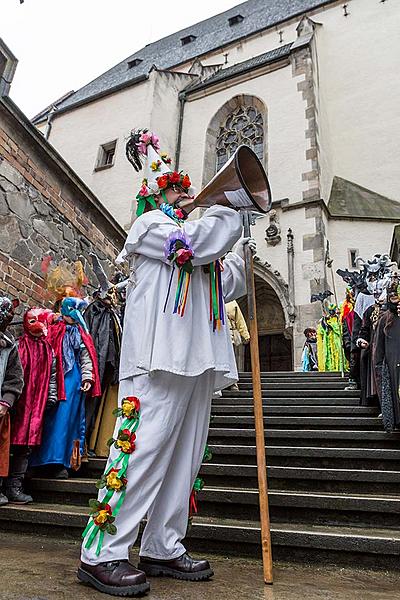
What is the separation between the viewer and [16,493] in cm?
328

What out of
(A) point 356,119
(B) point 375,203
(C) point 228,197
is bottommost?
(C) point 228,197

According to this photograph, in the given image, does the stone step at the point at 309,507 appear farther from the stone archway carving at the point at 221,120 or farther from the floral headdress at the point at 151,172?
the stone archway carving at the point at 221,120

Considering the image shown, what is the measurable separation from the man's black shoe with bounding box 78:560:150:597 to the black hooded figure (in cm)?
232

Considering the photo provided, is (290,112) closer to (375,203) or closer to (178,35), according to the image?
(375,203)

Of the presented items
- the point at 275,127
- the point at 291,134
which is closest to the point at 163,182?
the point at 291,134

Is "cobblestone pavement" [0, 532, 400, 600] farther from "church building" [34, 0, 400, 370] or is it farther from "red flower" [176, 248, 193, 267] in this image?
"church building" [34, 0, 400, 370]

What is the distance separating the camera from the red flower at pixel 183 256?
2051 millimetres

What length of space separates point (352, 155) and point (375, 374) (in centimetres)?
1317

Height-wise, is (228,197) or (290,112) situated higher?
(290,112)

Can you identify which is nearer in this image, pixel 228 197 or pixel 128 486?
pixel 128 486

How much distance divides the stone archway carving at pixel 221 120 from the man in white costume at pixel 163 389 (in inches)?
548

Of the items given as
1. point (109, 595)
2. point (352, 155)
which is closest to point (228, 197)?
point (109, 595)

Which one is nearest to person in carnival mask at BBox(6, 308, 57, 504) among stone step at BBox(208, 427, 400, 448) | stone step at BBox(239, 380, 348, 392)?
stone step at BBox(208, 427, 400, 448)

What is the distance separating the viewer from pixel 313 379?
21.7ft
